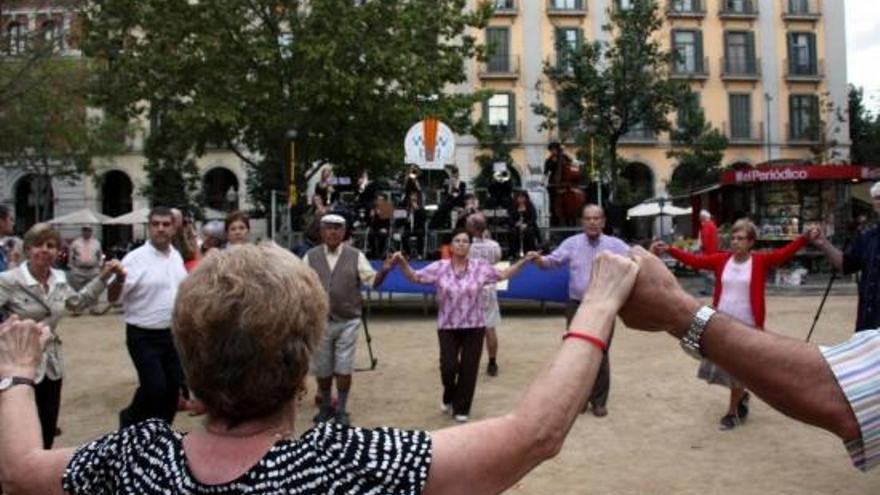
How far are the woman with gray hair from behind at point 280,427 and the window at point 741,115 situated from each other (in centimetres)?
4599

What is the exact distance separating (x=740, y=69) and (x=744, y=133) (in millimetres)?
3458

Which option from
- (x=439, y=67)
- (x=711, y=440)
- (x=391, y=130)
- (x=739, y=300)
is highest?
(x=439, y=67)

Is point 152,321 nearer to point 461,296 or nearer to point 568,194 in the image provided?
point 461,296

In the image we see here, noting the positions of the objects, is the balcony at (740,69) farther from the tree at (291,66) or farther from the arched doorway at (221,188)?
the arched doorway at (221,188)

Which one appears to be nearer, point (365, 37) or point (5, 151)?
point (365, 37)

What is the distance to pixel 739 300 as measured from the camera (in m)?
7.07

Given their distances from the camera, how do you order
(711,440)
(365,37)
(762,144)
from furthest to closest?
1. (762,144)
2. (365,37)
3. (711,440)

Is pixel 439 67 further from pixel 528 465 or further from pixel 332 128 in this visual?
pixel 528 465

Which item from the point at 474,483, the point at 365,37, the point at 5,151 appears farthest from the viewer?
the point at 5,151

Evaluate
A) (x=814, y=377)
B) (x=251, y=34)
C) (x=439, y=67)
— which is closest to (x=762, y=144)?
(x=439, y=67)

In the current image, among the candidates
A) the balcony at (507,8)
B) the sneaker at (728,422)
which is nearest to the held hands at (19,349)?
the sneaker at (728,422)

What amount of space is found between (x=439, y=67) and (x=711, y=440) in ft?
53.0

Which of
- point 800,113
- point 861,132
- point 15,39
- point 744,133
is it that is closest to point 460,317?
point 15,39

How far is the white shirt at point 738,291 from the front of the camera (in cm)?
703
